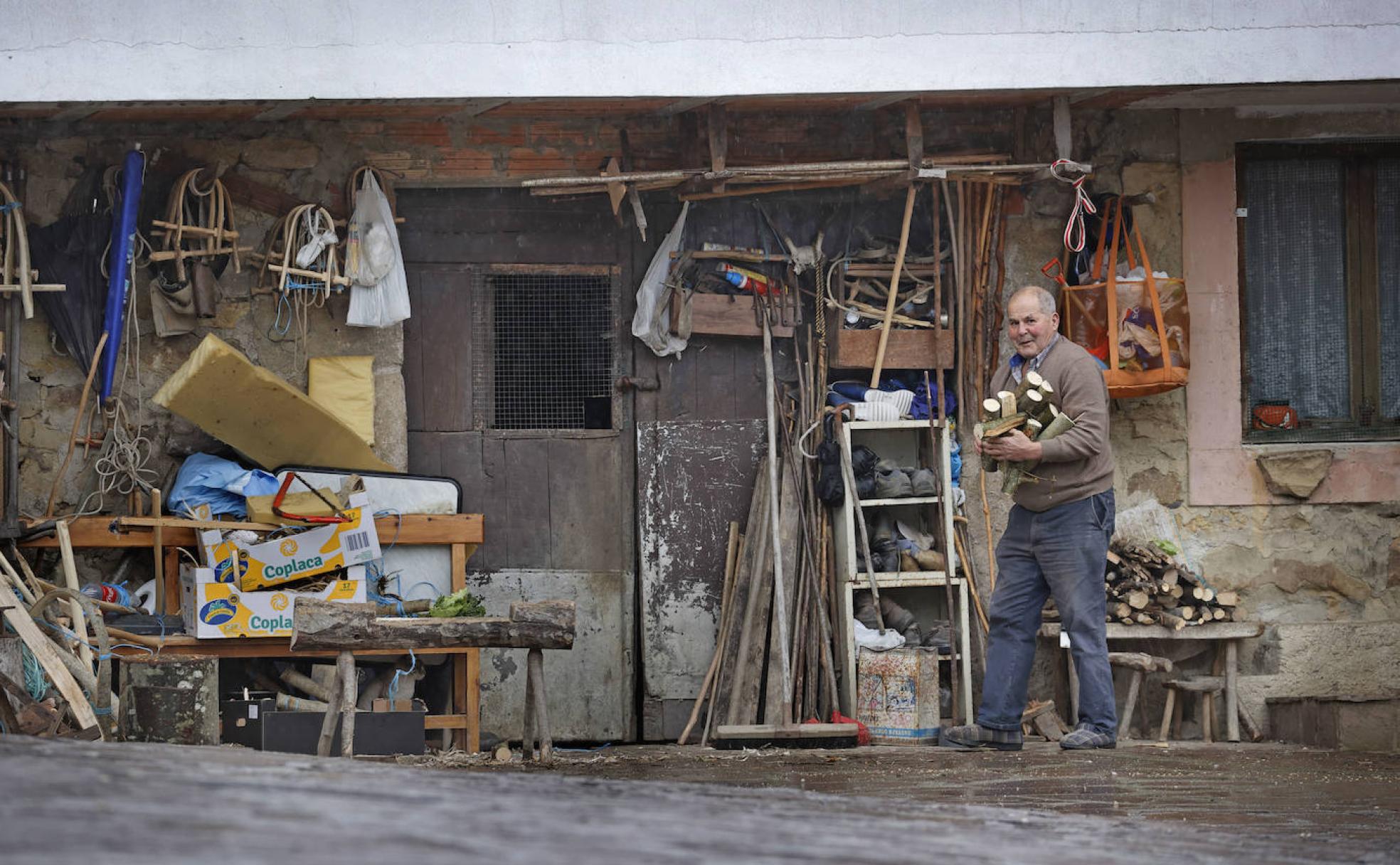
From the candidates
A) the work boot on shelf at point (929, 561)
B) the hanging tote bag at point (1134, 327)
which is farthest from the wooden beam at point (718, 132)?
the work boot on shelf at point (929, 561)

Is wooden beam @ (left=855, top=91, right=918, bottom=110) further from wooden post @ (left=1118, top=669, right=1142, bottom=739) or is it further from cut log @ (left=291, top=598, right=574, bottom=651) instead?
wooden post @ (left=1118, top=669, right=1142, bottom=739)

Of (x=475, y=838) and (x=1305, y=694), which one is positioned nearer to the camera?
(x=475, y=838)

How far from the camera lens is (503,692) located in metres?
8.61

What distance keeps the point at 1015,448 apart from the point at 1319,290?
3301 millimetres

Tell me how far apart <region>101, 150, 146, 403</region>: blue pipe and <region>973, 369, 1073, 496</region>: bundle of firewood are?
4.26 m

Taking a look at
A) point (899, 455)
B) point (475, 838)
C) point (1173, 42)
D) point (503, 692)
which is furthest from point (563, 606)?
point (475, 838)

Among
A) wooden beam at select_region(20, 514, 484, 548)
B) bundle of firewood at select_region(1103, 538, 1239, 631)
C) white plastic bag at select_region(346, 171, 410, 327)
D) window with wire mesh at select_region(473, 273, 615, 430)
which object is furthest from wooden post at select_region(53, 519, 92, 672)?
bundle of firewood at select_region(1103, 538, 1239, 631)

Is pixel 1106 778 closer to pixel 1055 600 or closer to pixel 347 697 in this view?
pixel 1055 600

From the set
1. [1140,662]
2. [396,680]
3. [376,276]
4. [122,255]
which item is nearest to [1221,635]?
[1140,662]

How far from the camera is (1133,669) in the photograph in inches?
332

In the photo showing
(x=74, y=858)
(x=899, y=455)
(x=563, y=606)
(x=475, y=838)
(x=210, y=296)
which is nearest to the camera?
(x=74, y=858)

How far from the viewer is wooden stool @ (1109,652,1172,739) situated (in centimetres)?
828

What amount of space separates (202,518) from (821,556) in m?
3.14

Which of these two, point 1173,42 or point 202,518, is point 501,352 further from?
point 1173,42
